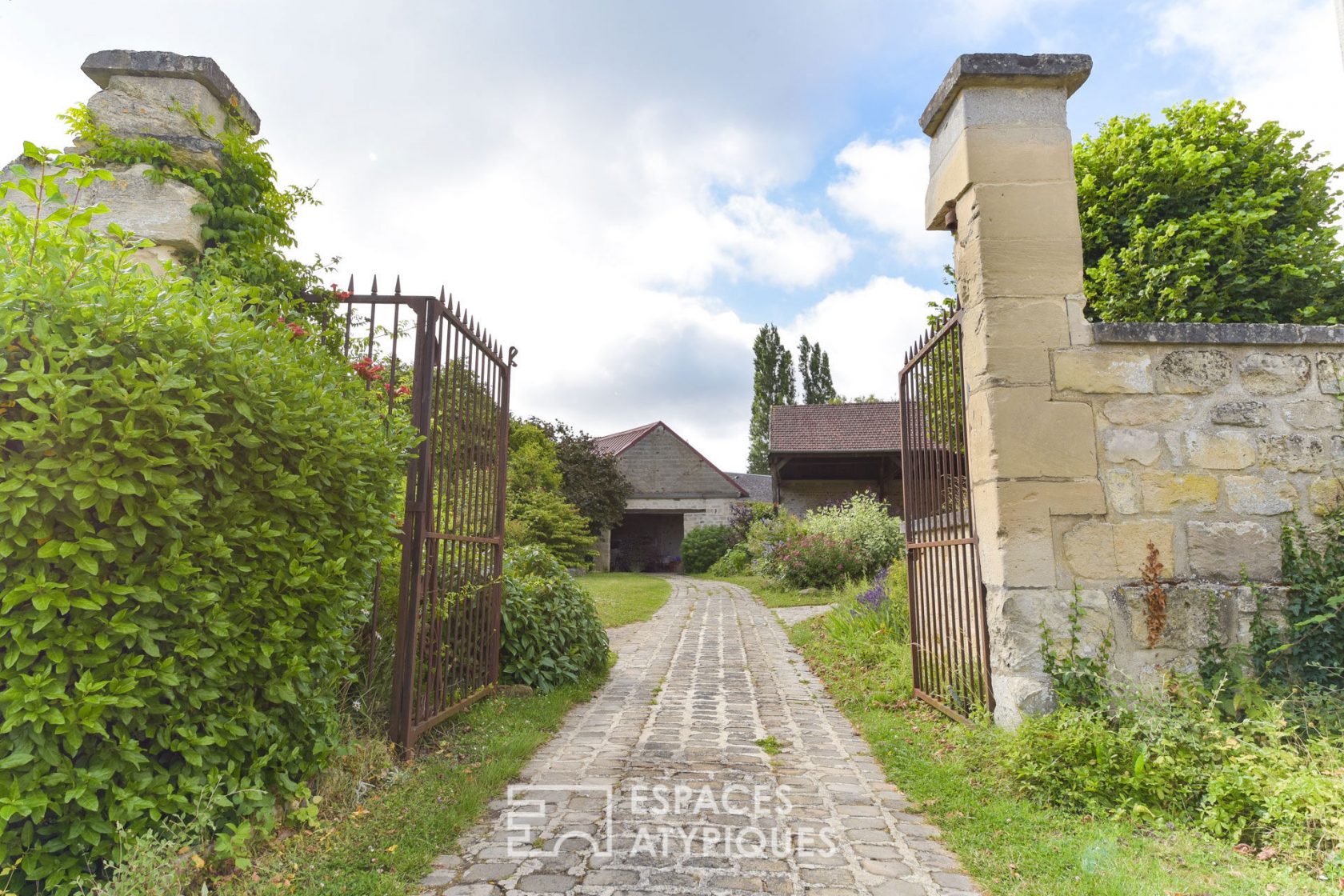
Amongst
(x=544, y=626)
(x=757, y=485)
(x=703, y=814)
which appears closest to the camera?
(x=703, y=814)

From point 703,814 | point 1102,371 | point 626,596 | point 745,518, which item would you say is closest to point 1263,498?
point 1102,371

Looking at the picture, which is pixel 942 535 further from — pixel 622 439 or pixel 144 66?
pixel 622 439

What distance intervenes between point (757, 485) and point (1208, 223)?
27.1m

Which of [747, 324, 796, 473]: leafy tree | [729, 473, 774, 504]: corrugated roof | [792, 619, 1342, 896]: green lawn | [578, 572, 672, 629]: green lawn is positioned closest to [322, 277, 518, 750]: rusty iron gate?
[792, 619, 1342, 896]: green lawn

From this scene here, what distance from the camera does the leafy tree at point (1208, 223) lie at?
22.6ft

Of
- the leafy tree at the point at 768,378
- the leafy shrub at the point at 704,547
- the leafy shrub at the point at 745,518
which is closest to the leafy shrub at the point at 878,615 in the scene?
the leafy shrub at the point at 745,518

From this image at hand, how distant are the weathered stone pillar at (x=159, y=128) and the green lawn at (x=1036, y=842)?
4.55m

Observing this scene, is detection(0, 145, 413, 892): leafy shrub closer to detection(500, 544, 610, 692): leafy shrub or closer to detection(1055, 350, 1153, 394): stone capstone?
detection(500, 544, 610, 692): leafy shrub

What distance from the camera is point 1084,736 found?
3.51 meters

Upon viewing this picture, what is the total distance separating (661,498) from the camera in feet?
85.8

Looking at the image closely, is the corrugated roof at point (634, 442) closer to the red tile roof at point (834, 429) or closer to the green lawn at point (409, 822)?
the red tile roof at point (834, 429)

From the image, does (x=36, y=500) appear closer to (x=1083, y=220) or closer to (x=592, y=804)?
(x=592, y=804)

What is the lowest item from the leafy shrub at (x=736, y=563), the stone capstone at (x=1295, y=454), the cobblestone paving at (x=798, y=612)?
the cobblestone paving at (x=798, y=612)

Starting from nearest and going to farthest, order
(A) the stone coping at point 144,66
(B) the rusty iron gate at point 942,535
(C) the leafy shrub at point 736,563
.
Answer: (A) the stone coping at point 144,66 < (B) the rusty iron gate at point 942,535 < (C) the leafy shrub at point 736,563
